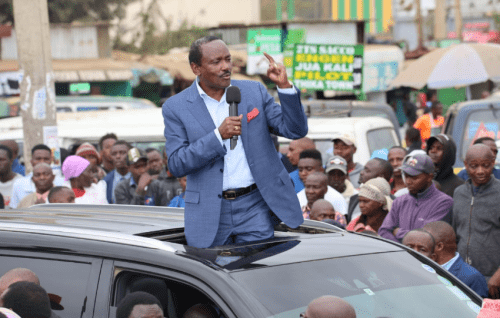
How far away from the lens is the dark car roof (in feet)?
11.2

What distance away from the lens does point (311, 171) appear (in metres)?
8.11

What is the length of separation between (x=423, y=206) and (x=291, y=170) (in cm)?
235

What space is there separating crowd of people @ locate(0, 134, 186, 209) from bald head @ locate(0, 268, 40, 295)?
397 centimetres

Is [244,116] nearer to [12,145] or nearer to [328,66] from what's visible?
[12,145]

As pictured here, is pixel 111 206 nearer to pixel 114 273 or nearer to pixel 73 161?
pixel 114 273

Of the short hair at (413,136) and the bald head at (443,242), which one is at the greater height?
the bald head at (443,242)

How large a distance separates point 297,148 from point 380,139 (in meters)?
1.66

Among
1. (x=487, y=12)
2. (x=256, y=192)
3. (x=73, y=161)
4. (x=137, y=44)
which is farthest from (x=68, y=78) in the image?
(x=487, y=12)

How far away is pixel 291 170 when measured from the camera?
857cm

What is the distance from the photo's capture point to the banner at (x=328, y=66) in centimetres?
1416

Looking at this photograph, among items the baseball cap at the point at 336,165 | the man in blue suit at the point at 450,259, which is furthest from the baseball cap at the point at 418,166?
the baseball cap at the point at 336,165

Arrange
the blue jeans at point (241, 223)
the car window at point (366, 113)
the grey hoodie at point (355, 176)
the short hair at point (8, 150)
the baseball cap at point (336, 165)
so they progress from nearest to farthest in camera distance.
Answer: the blue jeans at point (241, 223), the baseball cap at point (336, 165), the grey hoodie at point (355, 176), the short hair at point (8, 150), the car window at point (366, 113)

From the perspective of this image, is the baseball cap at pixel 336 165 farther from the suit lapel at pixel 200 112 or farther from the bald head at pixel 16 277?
the bald head at pixel 16 277

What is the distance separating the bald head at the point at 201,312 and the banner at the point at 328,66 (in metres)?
11.0
